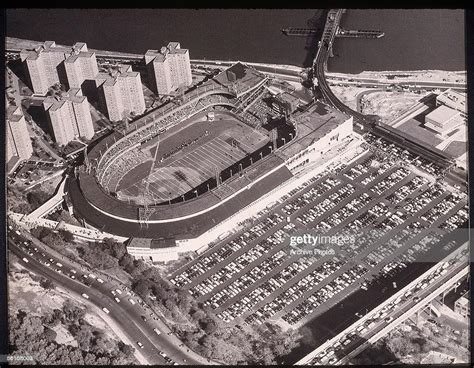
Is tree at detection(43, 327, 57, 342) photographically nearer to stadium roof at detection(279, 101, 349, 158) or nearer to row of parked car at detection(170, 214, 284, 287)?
row of parked car at detection(170, 214, 284, 287)

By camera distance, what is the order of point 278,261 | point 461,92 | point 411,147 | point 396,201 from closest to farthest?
point 278,261
point 396,201
point 411,147
point 461,92

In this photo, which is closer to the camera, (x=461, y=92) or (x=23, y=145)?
(x=23, y=145)

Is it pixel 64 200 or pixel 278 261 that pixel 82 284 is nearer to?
pixel 64 200

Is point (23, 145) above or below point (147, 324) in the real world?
above

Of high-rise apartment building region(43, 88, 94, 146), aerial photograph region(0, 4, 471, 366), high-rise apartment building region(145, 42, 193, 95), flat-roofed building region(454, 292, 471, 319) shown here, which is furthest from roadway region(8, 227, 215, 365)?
high-rise apartment building region(145, 42, 193, 95)

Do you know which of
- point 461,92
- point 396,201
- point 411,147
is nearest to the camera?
point 396,201

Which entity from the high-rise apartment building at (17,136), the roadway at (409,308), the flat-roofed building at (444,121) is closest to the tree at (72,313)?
the high-rise apartment building at (17,136)

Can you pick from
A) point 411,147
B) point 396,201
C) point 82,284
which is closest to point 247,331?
point 82,284
